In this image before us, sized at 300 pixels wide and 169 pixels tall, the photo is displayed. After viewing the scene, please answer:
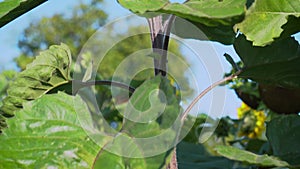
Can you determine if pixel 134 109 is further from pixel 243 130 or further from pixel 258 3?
pixel 243 130

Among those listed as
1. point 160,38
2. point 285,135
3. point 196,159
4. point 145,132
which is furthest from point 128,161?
point 196,159

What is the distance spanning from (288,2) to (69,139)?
26cm

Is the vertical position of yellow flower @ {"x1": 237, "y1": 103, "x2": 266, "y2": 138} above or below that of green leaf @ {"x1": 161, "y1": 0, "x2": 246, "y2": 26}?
below

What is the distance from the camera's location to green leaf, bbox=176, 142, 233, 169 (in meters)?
0.98

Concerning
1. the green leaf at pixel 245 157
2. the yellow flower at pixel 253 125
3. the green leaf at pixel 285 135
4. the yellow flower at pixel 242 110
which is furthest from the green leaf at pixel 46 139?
the yellow flower at pixel 242 110

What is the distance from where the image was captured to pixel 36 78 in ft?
2.26

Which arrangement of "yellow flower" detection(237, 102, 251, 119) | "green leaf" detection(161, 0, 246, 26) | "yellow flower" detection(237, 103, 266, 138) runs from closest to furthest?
"green leaf" detection(161, 0, 246, 26), "yellow flower" detection(237, 103, 266, 138), "yellow flower" detection(237, 102, 251, 119)

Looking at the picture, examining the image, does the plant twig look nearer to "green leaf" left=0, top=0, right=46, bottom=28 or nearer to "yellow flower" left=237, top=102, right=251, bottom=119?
"green leaf" left=0, top=0, right=46, bottom=28

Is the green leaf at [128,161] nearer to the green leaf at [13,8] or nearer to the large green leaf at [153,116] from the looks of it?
the large green leaf at [153,116]

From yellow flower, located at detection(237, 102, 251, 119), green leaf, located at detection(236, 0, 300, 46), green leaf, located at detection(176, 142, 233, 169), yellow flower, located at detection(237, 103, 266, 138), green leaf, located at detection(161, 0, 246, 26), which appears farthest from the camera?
yellow flower, located at detection(237, 102, 251, 119)

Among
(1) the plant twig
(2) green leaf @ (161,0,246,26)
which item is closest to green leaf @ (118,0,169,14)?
(2) green leaf @ (161,0,246,26)

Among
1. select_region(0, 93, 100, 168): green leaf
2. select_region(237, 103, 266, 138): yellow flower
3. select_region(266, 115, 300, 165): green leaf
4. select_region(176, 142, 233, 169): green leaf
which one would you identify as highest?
select_region(0, 93, 100, 168): green leaf

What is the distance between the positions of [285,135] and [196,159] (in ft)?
1.06

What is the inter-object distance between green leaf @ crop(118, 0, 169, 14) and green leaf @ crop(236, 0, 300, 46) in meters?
0.10
